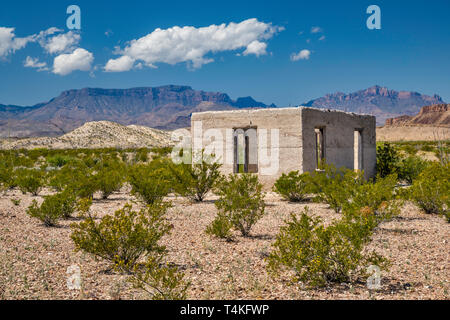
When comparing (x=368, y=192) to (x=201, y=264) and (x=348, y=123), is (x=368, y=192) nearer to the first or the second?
(x=201, y=264)

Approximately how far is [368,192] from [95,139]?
64.9 meters

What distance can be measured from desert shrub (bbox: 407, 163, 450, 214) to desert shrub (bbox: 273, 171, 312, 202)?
310 cm

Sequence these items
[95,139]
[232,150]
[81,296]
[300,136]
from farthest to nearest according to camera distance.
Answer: [95,139], [232,150], [300,136], [81,296]

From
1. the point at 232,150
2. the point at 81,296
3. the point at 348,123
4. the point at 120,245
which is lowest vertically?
the point at 81,296

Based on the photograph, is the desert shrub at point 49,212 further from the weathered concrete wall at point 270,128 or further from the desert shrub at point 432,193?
the desert shrub at point 432,193

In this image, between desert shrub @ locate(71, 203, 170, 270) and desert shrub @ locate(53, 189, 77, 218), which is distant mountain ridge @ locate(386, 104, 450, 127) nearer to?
desert shrub @ locate(53, 189, 77, 218)

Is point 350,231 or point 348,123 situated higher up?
point 348,123

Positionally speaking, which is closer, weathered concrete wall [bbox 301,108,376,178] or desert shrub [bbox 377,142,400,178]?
weathered concrete wall [bbox 301,108,376,178]

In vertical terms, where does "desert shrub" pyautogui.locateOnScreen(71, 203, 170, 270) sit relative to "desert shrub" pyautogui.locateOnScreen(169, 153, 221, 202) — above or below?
below

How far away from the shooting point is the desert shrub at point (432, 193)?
9172 millimetres

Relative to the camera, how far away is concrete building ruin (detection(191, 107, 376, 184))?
13.4 metres

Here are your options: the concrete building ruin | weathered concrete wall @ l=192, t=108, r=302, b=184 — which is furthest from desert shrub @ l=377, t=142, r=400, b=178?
weathered concrete wall @ l=192, t=108, r=302, b=184
